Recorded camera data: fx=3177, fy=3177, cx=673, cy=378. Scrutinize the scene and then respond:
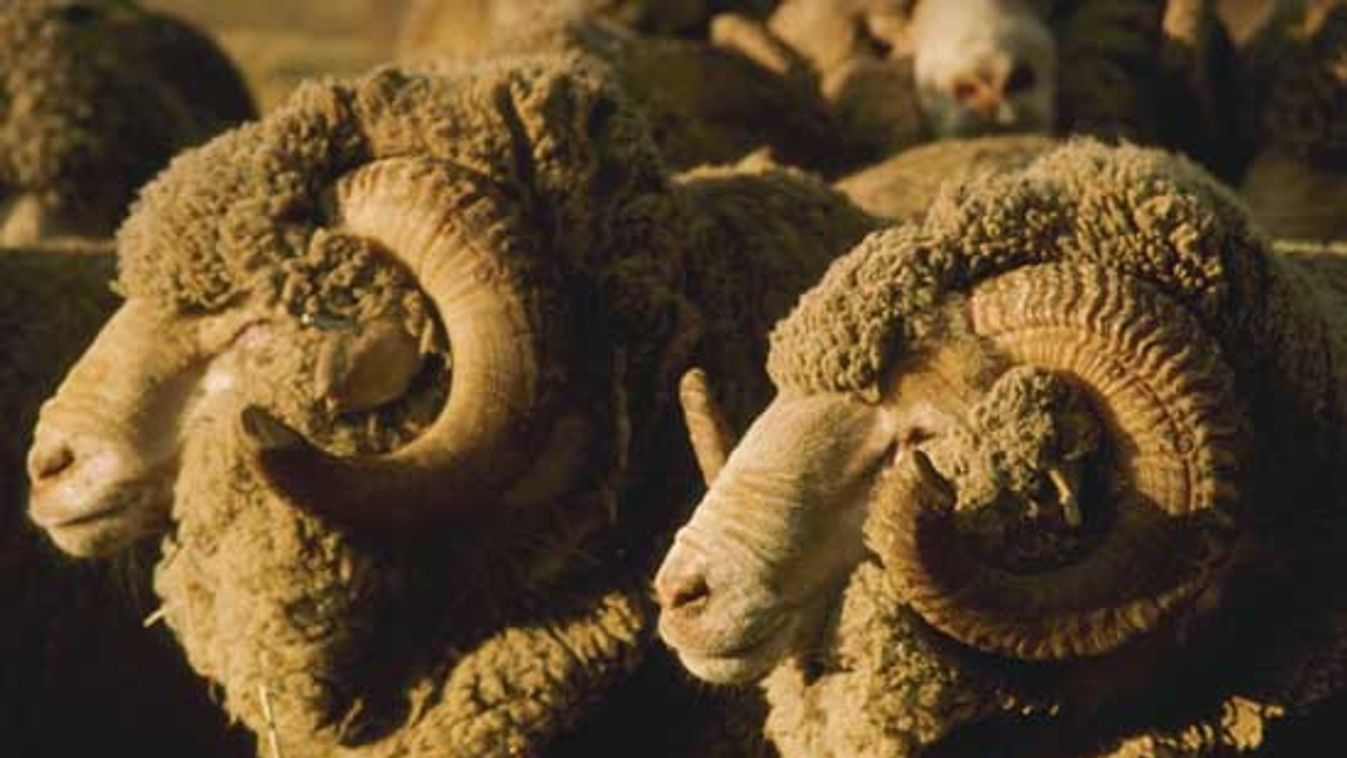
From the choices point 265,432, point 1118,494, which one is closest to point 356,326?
point 265,432

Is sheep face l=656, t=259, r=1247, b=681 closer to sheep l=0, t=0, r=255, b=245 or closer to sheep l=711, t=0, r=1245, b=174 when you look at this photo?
sheep l=711, t=0, r=1245, b=174

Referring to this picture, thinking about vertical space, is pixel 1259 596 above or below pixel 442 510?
above

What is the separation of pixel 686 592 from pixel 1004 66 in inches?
170

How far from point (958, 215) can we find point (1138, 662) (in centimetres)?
90

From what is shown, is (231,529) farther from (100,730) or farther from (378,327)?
(100,730)

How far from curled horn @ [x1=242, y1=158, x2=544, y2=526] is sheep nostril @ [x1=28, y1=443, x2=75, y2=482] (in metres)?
0.66

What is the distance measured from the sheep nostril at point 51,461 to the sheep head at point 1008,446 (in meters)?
1.60

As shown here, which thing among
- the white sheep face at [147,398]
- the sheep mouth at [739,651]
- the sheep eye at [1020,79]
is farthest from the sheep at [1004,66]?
the sheep mouth at [739,651]

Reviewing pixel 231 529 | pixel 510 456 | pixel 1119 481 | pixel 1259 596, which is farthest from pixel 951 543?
pixel 231 529

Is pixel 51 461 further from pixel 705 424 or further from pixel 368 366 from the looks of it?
pixel 705 424

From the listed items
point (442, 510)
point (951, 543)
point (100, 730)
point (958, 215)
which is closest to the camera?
point (951, 543)

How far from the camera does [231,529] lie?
6812 mm

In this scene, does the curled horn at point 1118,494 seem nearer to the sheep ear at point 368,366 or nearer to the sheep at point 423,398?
the sheep at point 423,398

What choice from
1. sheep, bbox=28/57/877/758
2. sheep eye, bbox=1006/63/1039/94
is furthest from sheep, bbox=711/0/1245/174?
sheep, bbox=28/57/877/758
